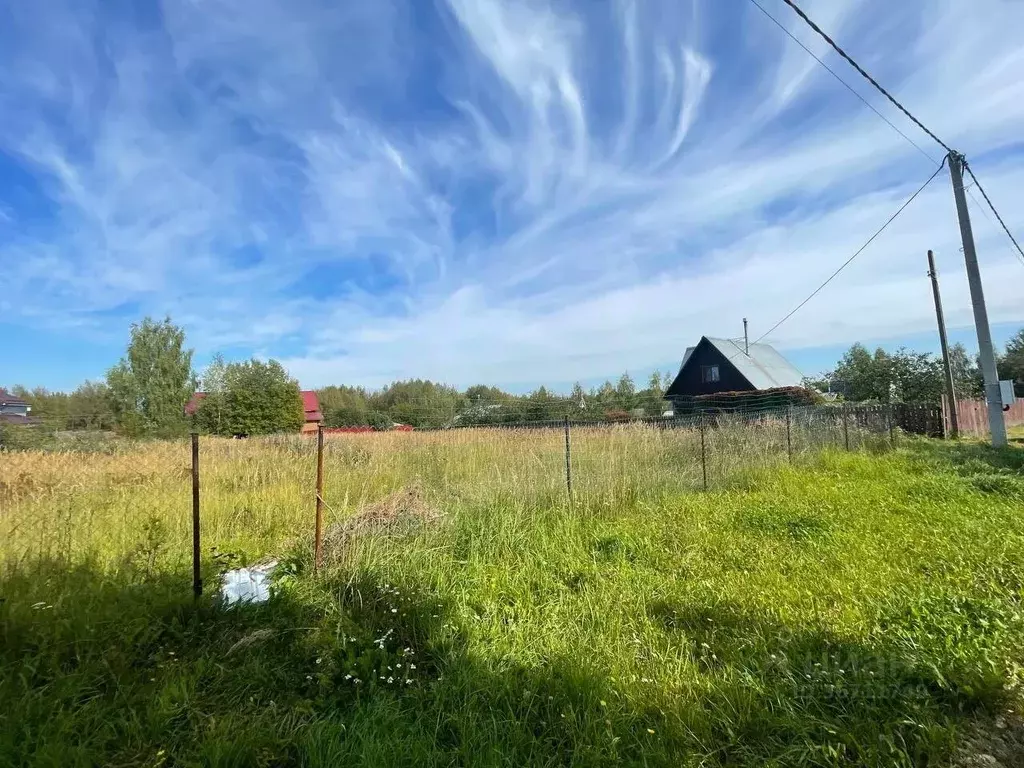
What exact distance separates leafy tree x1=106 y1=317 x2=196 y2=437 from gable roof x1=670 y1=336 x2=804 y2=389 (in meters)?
30.7

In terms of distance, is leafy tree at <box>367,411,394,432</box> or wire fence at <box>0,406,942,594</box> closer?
wire fence at <box>0,406,942,594</box>

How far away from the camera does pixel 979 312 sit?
11.5 meters

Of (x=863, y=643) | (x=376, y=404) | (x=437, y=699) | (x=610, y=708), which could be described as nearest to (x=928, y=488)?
(x=863, y=643)

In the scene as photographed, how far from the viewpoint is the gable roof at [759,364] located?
2689cm

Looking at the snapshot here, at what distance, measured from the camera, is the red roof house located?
3085 cm

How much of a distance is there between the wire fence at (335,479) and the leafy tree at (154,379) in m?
22.0

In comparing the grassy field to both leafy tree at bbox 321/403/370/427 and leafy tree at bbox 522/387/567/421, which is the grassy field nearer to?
leafy tree at bbox 522/387/567/421

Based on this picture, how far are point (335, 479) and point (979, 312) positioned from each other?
14.4 m

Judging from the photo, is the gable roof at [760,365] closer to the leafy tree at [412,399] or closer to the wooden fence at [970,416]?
the wooden fence at [970,416]

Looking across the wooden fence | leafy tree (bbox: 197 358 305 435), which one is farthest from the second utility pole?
leafy tree (bbox: 197 358 305 435)

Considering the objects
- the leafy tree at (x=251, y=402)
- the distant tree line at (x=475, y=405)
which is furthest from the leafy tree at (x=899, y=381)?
the leafy tree at (x=251, y=402)

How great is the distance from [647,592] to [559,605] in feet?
2.40

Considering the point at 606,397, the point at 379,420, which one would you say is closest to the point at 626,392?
the point at 606,397

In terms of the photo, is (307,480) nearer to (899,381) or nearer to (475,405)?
(475,405)
